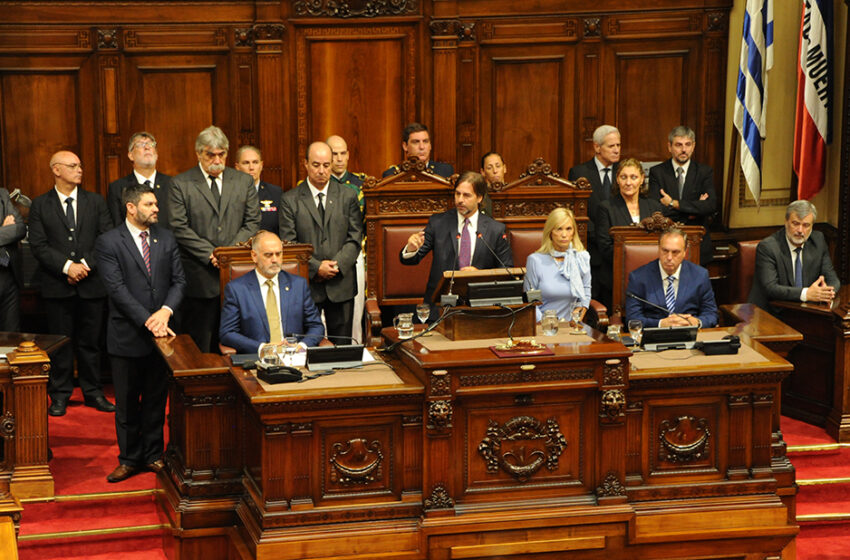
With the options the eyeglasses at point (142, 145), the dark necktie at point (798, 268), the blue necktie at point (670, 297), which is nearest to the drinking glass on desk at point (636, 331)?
the blue necktie at point (670, 297)

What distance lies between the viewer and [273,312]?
5395 mm

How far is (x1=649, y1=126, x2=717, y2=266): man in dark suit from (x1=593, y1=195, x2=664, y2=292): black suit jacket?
571mm

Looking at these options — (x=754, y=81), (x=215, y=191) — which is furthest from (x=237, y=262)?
(x=754, y=81)

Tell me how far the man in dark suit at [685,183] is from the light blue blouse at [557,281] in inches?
65.5

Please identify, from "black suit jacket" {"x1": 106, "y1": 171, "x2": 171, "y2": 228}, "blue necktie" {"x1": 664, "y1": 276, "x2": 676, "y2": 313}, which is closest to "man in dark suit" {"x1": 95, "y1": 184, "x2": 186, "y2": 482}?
"black suit jacket" {"x1": 106, "y1": 171, "x2": 171, "y2": 228}

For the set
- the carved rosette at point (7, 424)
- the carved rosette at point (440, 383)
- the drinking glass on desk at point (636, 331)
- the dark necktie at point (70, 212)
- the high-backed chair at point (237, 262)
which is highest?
the dark necktie at point (70, 212)

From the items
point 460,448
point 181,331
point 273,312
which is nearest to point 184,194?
point 181,331

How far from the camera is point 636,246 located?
20.9ft

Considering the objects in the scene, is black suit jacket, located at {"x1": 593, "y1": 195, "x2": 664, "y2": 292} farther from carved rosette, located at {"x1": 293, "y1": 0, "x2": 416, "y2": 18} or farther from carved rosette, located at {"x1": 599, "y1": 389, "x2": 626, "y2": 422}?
carved rosette, located at {"x1": 293, "y1": 0, "x2": 416, "y2": 18}

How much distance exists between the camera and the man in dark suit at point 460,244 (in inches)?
235

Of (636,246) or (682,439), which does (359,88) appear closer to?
(636,246)

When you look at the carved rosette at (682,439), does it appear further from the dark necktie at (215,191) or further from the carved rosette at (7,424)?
the carved rosette at (7,424)

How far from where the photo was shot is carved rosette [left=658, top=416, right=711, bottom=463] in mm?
4797

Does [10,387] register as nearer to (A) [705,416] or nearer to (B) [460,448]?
(B) [460,448]
